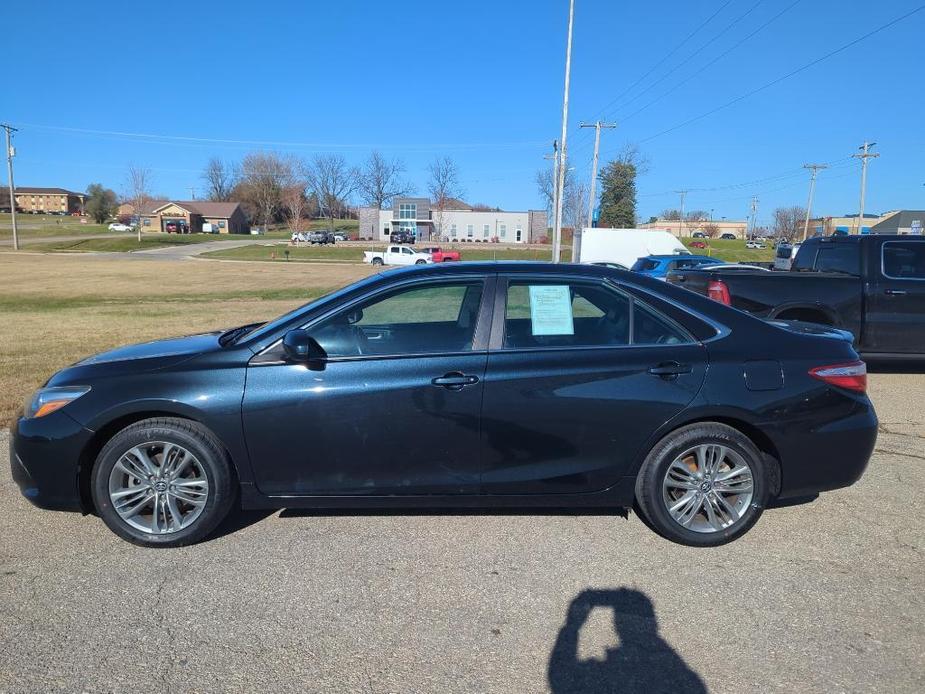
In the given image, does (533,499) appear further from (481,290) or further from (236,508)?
(236,508)

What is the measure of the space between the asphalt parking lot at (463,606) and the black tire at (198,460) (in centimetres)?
9

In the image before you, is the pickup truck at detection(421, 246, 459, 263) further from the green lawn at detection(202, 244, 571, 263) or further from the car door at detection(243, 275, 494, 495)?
the car door at detection(243, 275, 494, 495)

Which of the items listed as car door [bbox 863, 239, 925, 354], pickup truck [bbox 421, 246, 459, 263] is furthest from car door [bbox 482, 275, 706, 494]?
pickup truck [bbox 421, 246, 459, 263]

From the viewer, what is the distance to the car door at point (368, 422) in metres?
3.47

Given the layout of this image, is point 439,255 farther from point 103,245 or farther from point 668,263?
point 103,245

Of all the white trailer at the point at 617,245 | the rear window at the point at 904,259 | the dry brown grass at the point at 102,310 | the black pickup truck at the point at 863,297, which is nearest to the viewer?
the black pickup truck at the point at 863,297

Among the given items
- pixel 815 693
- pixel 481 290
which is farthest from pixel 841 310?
pixel 815 693

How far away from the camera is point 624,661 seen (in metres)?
2.70

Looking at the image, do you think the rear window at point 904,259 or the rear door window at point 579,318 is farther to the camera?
the rear window at point 904,259

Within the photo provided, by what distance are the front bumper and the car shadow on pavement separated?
262 cm

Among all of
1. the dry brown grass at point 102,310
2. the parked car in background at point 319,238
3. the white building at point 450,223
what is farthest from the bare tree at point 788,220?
the dry brown grass at point 102,310

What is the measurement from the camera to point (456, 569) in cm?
340

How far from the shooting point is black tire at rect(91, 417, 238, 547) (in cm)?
348

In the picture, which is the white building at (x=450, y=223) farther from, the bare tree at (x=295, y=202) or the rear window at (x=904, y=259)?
the rear window at (x=904, y=259)
